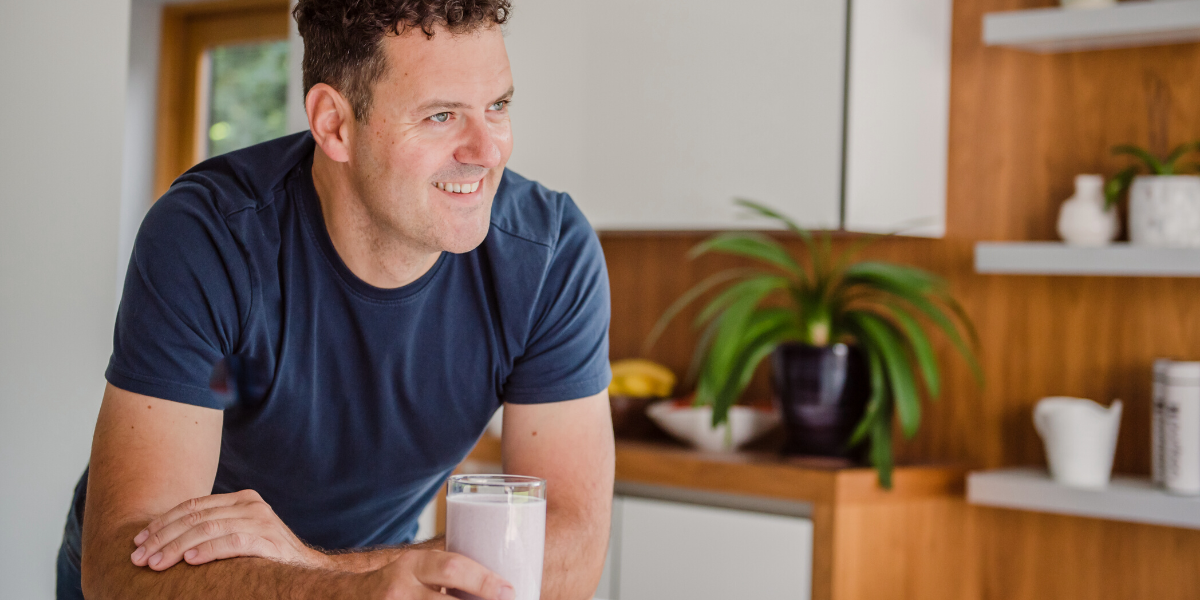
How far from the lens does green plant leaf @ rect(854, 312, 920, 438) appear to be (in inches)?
95.1

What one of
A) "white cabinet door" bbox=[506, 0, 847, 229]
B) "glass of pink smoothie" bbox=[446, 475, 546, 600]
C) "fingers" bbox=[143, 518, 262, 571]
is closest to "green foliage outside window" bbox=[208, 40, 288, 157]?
"white cabinet door" bbox=[506, 0, 847, 229]

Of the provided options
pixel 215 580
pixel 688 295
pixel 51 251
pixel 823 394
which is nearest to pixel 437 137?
pixel 215 580

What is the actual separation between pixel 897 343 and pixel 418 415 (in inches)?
56.6

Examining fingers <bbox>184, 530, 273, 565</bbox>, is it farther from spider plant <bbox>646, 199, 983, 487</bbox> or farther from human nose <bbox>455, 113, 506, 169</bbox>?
spider plant <bbox>646, 199, 983, 487</bbox>

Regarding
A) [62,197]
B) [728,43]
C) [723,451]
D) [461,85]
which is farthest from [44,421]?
[728,43]

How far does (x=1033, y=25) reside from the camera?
2.44 metres

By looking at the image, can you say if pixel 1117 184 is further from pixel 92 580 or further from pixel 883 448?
pixel 92 580

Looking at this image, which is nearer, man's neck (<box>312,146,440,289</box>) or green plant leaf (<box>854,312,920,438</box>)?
man's neck (<box>312,146,440,289</box>)

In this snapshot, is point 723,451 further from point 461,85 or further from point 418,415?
point 461,85

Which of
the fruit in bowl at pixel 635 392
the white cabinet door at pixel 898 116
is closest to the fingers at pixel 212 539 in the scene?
the white cabinet door at pixel 898 116

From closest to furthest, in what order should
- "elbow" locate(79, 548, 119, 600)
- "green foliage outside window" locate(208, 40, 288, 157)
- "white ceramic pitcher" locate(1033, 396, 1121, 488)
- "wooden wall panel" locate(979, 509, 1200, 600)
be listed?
"elbow" locate(79, 548, 119, 600) < "white ceramic pitcher" locate(1033, 396, 1121, 488) < "wooden wall panel" locate(979, 509, 1200, 600) < "green foliage outside window" locate(208, 40, 288, 157)

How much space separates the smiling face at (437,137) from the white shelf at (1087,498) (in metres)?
1.59

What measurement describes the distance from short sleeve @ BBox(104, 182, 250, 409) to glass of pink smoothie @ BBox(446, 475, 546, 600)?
1.26ft

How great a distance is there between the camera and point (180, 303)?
3.84ft
